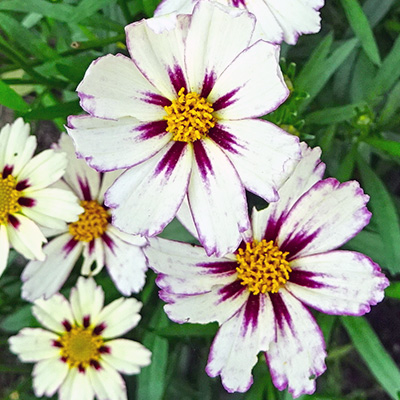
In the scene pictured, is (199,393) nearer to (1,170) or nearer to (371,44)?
(1,170)

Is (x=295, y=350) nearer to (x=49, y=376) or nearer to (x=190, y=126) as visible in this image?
Answer: (x=190, y=126)

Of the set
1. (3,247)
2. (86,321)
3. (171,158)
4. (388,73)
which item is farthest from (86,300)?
(388,73)

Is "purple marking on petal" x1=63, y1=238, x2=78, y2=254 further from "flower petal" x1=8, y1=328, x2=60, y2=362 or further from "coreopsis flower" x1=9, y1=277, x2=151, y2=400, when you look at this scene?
"flower petal" x1=8, y1=328, x2=60, y2=362

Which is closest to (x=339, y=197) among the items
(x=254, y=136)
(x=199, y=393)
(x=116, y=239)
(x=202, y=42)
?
(x=254, y=136)

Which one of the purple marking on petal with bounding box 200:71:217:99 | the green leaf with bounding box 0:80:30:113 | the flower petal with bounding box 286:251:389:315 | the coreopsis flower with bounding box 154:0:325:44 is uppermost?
the green leaf with bounding box 0:80:30:113

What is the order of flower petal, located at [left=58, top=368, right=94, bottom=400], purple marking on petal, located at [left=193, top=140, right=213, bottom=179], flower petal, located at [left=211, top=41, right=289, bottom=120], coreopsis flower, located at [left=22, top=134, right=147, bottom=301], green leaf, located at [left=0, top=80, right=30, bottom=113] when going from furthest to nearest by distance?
flower petal, located at [left=58, top=368, right=94, bottom=400] → coreopsis flower, located at [left=22, top=134, right=147, bottom=301] → green leaf, located at [left=0, top=80, right=30, bottom=113] → purple marking on petal, located at [left=193, top=140, right=213, bottom=179] → flower petal, located at [left=211, top=41, right=289, bottom=120]

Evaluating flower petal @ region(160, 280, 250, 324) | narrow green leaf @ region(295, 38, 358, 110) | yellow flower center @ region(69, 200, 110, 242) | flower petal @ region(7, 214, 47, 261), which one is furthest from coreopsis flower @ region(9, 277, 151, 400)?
narrow green leaf @ region(295, 38, 358, 110)

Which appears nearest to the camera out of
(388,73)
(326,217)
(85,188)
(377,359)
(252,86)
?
(252,86)

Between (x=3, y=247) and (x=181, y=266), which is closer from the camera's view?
(x=181, y=266)
